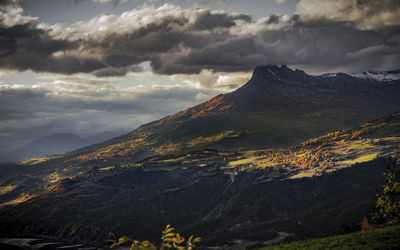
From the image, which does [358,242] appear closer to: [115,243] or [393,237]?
[393,237]

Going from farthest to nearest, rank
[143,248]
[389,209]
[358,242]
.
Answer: [389,209], [358,242], [143,248]

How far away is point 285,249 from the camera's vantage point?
87125 millimetres

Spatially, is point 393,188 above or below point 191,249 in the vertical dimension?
below

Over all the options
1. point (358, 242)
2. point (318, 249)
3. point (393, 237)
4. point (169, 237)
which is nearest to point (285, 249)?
point (318, 249)

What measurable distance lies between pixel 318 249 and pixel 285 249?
15.1 meters

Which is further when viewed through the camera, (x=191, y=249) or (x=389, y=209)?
(x=389, y=209)

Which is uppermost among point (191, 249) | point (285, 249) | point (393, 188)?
point (191, 249)

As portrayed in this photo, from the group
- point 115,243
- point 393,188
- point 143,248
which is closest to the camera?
point 115,243

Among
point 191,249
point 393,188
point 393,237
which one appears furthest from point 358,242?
point 191,249

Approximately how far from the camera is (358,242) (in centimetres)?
6994

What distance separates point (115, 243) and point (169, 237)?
11.3 feet

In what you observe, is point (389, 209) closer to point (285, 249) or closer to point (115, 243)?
point (285, 249)

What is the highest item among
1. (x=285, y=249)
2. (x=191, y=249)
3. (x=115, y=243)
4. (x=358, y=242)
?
(x=115, y=243)

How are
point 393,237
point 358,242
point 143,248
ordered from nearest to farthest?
1. point 143,248
2. point 393,237
3. point 358,242
